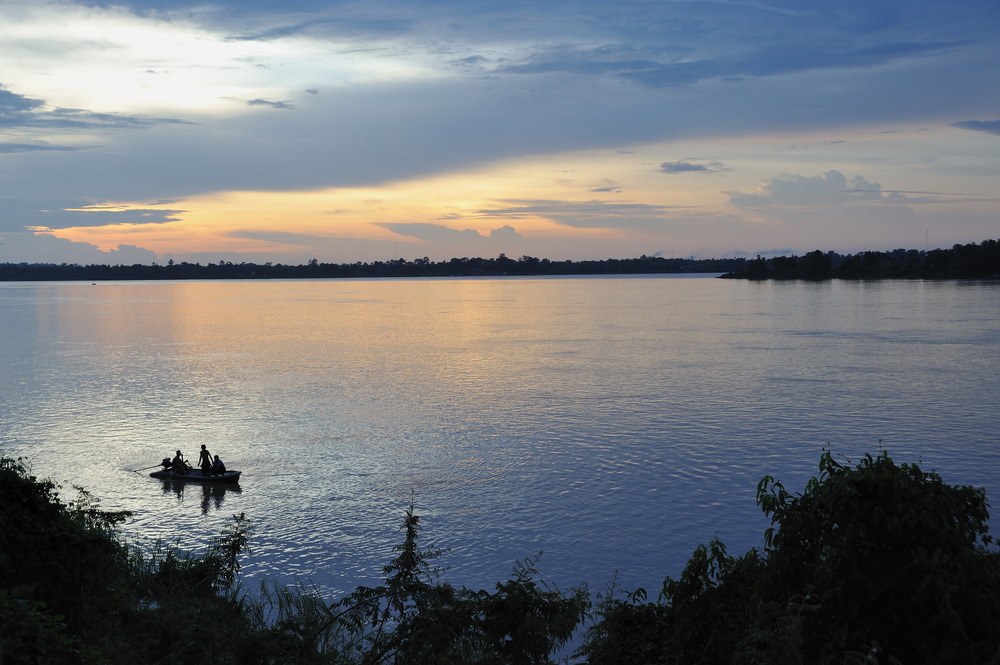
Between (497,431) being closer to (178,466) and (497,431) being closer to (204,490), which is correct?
(204,490)

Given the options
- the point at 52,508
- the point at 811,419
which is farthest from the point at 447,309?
the point at 52,508

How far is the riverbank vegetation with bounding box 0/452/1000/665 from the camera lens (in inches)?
364

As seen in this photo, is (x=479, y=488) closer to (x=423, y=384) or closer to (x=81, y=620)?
(x=81, y=620)

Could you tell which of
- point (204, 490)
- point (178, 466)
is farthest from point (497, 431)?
point (178, 466)

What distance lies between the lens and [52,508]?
13.5 metres

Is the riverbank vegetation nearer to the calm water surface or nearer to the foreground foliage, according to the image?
the foreground foliage

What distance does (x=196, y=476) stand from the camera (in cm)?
3325

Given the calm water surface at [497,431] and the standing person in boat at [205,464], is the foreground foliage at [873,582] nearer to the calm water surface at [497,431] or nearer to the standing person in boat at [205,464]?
the calm water surface at [497,431]

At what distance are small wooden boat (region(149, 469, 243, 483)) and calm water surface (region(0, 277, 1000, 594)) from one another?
561mm

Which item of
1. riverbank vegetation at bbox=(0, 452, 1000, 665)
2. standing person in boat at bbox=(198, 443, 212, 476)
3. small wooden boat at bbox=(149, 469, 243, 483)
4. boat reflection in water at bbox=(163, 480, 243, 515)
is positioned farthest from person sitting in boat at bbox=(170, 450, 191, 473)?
riverbank vegetation at bbox=(0, 452, 1000, 665)

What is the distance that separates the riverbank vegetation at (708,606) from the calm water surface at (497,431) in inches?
349

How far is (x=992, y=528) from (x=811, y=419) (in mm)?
17687

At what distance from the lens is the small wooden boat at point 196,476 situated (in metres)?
32.9

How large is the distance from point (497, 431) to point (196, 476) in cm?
1610
